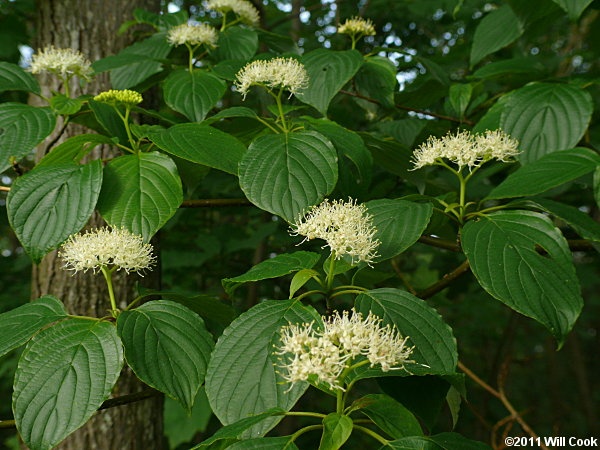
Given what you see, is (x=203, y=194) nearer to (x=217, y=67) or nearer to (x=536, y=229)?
(x=217, y=67)

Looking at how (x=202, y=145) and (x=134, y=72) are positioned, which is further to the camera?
(x=134, y=72)

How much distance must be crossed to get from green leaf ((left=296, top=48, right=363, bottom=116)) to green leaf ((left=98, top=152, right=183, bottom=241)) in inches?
16.0

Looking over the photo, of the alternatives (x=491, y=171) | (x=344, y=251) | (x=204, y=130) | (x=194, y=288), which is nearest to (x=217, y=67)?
(x=204, y=130)

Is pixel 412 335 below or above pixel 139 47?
below

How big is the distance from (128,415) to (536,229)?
1189 millimetres

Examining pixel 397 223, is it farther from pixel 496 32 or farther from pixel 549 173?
pixel 496 32

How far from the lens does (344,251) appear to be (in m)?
0.93

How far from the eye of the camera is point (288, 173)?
109 cm

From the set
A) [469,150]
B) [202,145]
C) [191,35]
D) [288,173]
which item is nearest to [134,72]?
[191,35]

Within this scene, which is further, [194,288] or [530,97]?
[194,288]

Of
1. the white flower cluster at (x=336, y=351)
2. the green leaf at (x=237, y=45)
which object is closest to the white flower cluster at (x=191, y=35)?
the green leaf at (x=237, y=45)

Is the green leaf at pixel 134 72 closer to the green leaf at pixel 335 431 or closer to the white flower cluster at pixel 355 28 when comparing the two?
the white flower cluster at pixel 355 28

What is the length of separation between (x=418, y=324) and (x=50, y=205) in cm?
72

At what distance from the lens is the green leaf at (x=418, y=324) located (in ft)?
2.82
